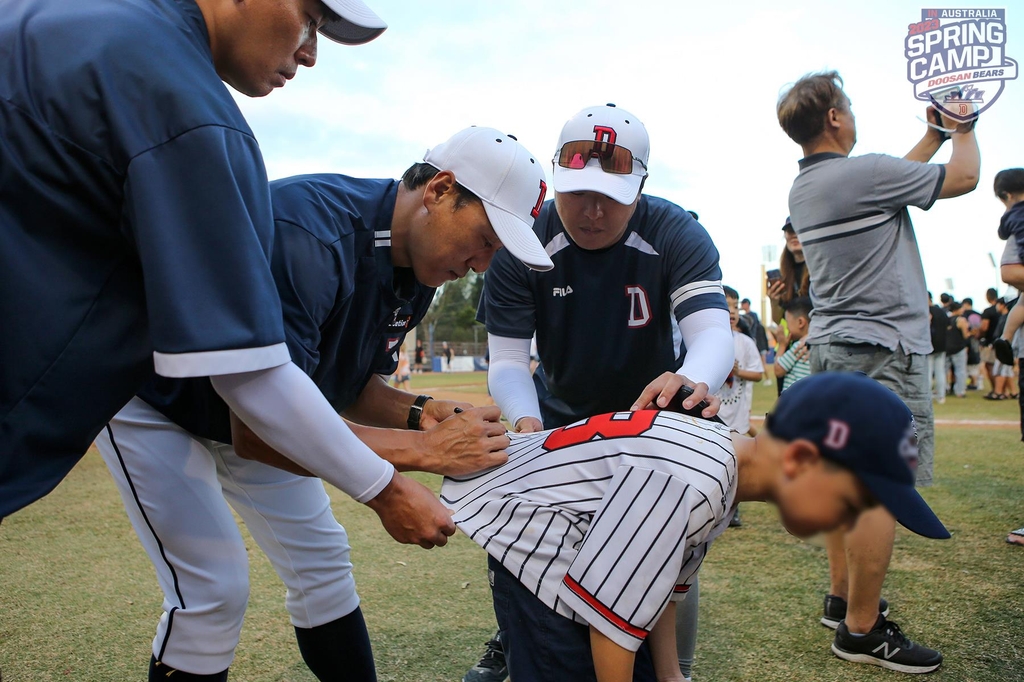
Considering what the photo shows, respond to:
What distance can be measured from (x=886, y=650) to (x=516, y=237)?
2.38m

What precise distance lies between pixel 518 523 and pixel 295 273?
845 mm

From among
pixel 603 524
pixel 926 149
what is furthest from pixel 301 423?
pixel 926 149

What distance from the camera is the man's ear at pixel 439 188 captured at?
6.65 feet

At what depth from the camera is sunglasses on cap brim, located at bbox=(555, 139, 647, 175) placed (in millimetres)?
2611

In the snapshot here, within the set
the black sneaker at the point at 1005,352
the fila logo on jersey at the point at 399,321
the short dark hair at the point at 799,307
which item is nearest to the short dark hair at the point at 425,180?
the fila logo on jersey at the point at 399,321

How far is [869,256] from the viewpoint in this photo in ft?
10.6

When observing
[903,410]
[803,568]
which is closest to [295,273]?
[903,410]

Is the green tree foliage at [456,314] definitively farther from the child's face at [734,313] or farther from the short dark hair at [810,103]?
the short dark hair at [810,103]

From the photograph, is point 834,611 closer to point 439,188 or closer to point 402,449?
point 402,449

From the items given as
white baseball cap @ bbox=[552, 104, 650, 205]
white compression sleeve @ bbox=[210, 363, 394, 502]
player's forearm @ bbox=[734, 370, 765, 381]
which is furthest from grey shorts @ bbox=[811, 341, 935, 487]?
player's forearm @ bbox=[734, 370, 765, 381]

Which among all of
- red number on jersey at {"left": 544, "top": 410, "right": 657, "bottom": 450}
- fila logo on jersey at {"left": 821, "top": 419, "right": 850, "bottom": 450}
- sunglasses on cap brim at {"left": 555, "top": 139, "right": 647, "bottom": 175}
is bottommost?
red number on jersey at {"left": 544, "top": 410, "right": 657, "bottom": 450}

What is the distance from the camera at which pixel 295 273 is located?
1.82 metres

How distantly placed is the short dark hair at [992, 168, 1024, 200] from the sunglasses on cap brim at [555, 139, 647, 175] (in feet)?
11.2

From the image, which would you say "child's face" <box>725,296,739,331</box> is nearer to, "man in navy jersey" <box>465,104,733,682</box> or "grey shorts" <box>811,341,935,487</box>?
"grey shorts" <box>811,341,935,487</box>
